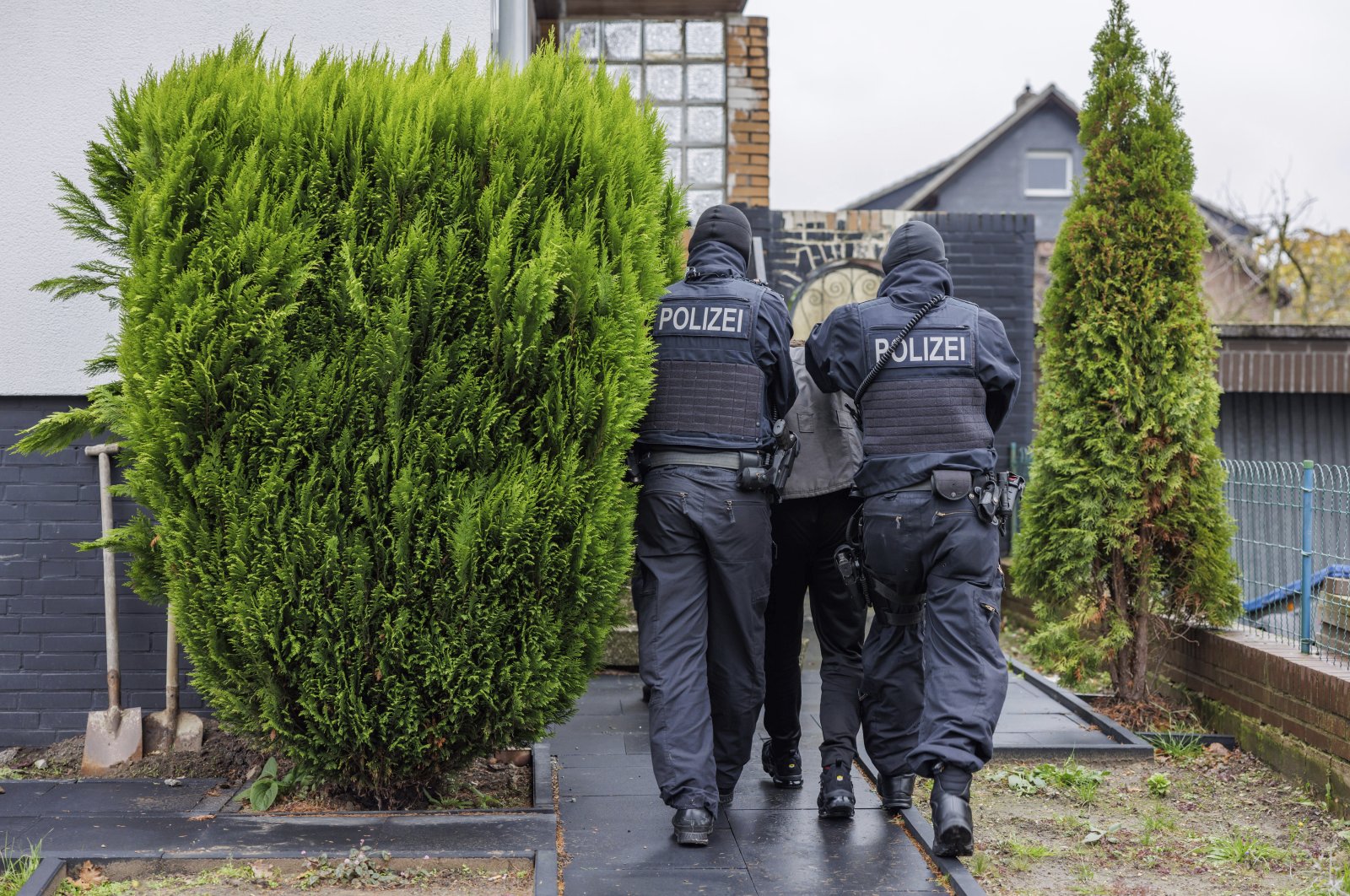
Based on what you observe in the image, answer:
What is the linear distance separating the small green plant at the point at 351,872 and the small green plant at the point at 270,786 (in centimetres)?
55

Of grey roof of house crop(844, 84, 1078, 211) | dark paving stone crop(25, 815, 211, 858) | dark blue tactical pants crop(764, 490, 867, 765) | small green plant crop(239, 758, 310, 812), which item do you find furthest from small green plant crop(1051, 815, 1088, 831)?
grey roof of house crop(844, 84, 1078, 211)

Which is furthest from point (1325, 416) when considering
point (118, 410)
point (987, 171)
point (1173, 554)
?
point (987, 171)

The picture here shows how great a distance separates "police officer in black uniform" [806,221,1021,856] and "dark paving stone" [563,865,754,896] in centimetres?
70

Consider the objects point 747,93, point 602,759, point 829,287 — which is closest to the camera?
point 602,759

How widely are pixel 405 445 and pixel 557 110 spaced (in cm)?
121

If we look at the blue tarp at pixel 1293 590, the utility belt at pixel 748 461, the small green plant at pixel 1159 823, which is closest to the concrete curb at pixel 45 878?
the utility belt at pixel 748 461

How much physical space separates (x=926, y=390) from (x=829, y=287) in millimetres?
6670

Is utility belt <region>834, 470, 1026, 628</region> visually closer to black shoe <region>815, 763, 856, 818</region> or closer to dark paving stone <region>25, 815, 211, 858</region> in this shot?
black shoe <region>815, 763, 856, 818</region>

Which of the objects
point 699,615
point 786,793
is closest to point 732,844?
point 786,793

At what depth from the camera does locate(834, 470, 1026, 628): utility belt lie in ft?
12.9

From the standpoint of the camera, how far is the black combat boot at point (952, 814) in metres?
3.74

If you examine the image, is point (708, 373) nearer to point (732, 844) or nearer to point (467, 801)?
point (732, 844)

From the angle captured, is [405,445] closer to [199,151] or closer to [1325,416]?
[199,151]

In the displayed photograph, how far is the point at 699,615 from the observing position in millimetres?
4035
